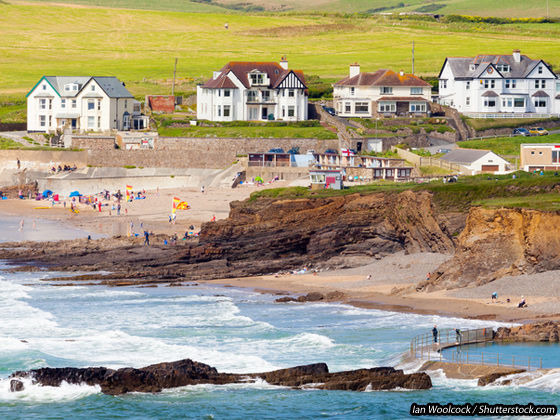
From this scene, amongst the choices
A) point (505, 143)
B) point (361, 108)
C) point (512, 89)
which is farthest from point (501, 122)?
point (361, 108)

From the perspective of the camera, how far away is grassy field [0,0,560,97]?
491ft

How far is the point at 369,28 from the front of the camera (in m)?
183

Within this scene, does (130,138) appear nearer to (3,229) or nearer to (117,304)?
(3,229)

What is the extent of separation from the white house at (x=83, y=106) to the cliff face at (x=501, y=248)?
62135mm

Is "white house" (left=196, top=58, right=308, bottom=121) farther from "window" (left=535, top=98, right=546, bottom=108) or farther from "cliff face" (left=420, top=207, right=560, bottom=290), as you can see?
"cliff face" (left=420, top=207, right=560, bottom=290)

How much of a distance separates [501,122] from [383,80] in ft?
44.1

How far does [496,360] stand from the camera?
4084 cm

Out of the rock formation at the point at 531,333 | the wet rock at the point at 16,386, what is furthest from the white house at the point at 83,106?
the rock formation at the point at 531,333

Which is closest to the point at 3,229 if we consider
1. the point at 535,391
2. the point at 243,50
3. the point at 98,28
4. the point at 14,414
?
the point at 14,414

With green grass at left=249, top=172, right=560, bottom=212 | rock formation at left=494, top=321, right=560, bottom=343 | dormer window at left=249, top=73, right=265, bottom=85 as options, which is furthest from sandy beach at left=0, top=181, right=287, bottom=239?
rock formation at left=494, top=321, right=560, bottom=343

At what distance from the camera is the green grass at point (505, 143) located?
94125mm

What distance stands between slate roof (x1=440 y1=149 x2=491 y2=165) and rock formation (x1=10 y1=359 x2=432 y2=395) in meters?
49.3

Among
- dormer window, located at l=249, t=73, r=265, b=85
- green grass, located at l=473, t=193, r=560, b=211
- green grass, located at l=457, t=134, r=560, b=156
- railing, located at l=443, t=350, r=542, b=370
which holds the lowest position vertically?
railing, located at l=443, t=350, r=542, b=370

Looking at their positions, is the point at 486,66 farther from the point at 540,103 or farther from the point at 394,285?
the point at 394,285
